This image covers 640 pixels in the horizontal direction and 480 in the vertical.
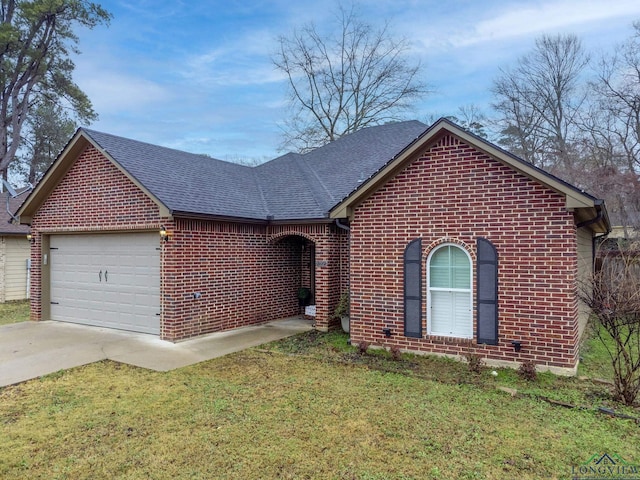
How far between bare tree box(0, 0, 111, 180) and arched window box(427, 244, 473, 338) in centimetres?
2445

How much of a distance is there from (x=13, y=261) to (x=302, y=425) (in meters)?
16.3

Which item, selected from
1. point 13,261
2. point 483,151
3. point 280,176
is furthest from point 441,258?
point 13,261

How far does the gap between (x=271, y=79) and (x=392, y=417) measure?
1069 inches

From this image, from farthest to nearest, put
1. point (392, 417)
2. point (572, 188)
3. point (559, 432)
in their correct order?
point (572, 188) → point (392, 417) → point (559, 432)

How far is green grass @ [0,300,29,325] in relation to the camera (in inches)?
460

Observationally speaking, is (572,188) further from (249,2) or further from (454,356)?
(249,2)

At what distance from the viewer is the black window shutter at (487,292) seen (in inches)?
266

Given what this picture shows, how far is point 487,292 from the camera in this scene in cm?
682

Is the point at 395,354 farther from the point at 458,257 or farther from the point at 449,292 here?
the point at 458,257

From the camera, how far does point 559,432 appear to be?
443cm

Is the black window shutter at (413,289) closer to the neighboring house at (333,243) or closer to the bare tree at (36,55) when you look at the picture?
the neighboring house at (333,243)

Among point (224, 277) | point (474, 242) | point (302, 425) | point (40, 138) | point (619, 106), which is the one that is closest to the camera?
point (302, 425)

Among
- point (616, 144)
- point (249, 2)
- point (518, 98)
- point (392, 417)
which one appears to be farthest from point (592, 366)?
point (518, 98)

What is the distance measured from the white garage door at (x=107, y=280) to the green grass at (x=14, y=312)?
133cm
